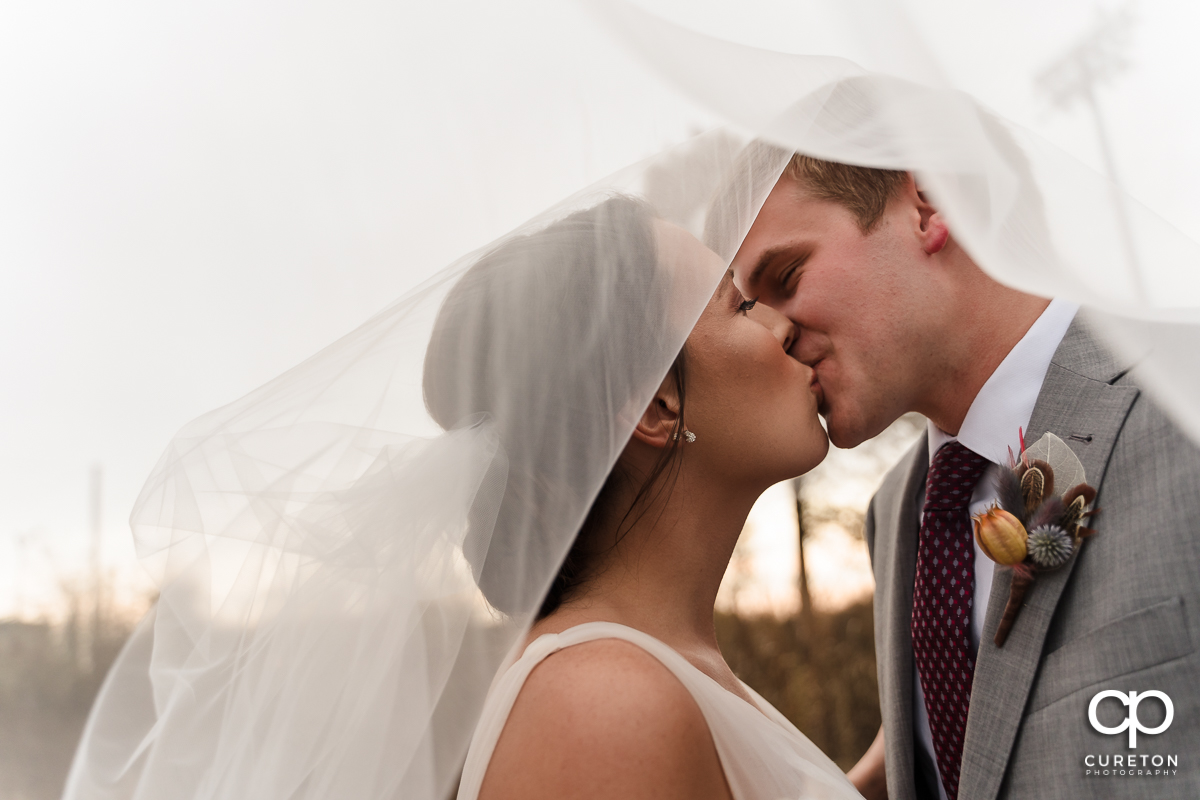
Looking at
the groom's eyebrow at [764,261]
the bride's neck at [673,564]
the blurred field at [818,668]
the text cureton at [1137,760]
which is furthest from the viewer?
the blurred field at [818,668]

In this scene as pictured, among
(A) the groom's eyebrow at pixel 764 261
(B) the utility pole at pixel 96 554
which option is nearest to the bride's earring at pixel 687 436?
(A) the groom's eyebrow at pixel 764 261

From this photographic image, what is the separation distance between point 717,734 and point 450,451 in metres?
0.74

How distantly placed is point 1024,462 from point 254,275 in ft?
5.65

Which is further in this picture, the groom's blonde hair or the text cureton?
the groom's blonde hair

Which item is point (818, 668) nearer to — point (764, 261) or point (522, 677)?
point (764, 261)

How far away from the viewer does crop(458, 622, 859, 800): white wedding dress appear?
1.54 metres

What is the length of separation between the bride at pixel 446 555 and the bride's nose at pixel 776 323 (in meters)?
0.53

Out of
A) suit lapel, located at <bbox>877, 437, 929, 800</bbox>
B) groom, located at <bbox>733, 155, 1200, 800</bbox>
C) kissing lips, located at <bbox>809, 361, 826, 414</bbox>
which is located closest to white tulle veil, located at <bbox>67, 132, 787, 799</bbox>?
kissing lips, located at <bbox>809, 361, 826, 414</bbox>

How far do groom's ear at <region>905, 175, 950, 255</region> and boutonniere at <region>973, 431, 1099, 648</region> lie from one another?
0.72m

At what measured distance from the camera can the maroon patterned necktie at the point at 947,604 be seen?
203 cm

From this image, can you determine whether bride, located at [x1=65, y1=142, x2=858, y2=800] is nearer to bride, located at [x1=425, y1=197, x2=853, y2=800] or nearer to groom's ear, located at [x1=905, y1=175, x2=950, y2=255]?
bride, located at [x1=425, y1=197, x2=853, y2=800]

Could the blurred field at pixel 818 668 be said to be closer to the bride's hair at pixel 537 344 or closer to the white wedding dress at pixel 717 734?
the white wedding dress at pixel 717 734

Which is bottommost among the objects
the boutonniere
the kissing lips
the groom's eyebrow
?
the boutonniere

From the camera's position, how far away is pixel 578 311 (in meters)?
1.54
